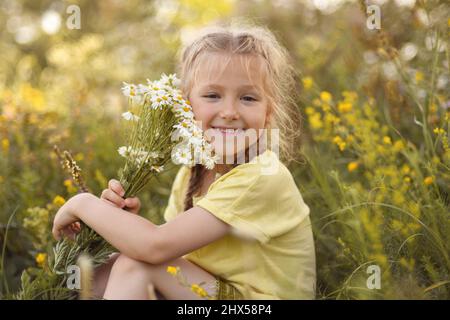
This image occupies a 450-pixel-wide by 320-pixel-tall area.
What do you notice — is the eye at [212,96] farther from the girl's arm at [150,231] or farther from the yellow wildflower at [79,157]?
the yellow wildflower at [79,157]

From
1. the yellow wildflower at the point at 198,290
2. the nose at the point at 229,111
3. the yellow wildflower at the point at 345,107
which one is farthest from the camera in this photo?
the yellow wildflower at the point at 345,107

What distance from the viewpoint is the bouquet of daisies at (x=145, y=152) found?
161cm

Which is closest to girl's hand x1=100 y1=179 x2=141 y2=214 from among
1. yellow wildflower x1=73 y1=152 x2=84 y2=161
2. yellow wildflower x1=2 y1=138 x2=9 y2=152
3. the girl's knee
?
the girl's knee

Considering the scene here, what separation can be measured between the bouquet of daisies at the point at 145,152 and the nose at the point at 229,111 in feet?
0.43

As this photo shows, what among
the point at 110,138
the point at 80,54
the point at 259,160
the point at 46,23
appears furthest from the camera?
the point at 46,23

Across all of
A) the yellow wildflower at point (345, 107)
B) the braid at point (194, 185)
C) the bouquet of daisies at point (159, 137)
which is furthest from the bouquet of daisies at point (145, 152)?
the yellow wildflower at point (345, 107)

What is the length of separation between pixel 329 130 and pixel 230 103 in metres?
0.89

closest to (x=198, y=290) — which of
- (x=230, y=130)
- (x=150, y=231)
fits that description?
(x=150, y=231)

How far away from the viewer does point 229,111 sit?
1.75m

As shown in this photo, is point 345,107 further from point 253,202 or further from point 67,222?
point 67,222
